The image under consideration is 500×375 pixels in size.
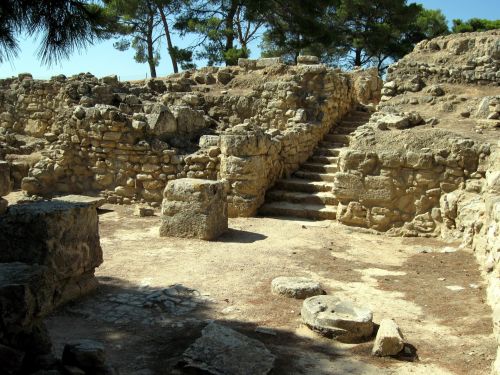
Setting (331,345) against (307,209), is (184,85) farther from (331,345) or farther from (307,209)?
(331,345)

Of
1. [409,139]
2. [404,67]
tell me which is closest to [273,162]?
[409,139]

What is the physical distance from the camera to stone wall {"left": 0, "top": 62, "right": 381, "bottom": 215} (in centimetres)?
958

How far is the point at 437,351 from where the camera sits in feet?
13.6

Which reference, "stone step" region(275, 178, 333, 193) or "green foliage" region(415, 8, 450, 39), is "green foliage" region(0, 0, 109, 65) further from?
"green foliage" region(415, 8, 450, 39)

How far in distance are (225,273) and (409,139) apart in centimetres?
391

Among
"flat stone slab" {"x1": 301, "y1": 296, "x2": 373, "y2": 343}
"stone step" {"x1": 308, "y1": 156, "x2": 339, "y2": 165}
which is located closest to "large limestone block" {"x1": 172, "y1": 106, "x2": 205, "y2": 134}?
"stone step" {"x1": 308, "y1": 156, "x2": 339, "y2": 165}

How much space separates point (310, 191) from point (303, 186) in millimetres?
161

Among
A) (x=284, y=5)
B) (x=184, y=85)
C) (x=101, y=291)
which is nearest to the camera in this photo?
(x=101, y=291)

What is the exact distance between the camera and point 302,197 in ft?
30.8

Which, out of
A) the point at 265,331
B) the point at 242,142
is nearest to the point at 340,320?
the point at 265,331

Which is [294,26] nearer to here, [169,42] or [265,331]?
[169,42]

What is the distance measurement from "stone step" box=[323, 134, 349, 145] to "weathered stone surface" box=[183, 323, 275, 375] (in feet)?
27.2

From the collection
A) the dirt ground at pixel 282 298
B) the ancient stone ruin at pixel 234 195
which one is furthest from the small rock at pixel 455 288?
the ancient stone ruin at pixel 234 195

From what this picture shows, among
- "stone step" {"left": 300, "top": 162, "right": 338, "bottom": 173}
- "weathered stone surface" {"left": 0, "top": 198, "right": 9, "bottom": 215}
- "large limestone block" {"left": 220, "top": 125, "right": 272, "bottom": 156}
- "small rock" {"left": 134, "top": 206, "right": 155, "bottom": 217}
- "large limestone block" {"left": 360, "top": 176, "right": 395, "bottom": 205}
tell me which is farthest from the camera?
"stone step" {"left": 300, "top": 162, "right": 338, "bottom": 173}
